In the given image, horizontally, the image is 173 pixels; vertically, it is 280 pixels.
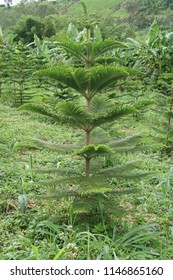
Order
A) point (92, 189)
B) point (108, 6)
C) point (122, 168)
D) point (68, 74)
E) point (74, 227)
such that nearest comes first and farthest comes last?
point (92, 189) → point (68, 74) → point (74, 227) → point (122, 168) → point (108, 6)

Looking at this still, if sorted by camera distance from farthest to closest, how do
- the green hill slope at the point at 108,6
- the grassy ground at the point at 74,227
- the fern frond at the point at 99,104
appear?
1. the green hill slope at the point at 108,6
2. the fern frond at the point at 99,104
3. the grassy ground at the point at 74,227

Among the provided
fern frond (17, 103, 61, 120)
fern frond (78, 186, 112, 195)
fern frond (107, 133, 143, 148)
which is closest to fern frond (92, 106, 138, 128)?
fern frond (107, 133, 143, 148)

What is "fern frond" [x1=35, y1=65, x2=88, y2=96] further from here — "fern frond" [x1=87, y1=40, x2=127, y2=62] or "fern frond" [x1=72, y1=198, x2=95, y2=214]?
"fern frond" [x1=72, y1=198, x2=95, y2=214]

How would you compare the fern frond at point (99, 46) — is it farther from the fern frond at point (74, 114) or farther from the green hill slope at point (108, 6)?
the green hill slope at point (108, 6)

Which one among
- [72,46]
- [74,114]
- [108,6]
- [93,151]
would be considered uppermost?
[108,6]

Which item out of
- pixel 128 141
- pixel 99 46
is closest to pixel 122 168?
pixel 128 141

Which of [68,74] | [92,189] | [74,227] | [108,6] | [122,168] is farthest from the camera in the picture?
[108,6]

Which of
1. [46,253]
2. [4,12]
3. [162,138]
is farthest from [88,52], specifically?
Answer: [4,12]

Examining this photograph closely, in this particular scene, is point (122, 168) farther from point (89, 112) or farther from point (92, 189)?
point (89, 112)

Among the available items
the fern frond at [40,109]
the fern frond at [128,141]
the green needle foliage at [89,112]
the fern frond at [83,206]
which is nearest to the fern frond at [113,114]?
the green needle foliage at [89,112]

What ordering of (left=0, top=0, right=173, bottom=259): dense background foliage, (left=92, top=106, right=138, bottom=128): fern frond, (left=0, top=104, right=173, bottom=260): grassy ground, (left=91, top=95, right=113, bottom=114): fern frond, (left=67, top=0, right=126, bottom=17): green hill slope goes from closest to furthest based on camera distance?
(left=0, top=104, right=173, bottom=260): grassy ground
(left=0, top=0, right=173, bottom=259): dense background foliage
(left=92, top=106, right=138, bottom=128): fern frond
(left=91, top=95, right=113, bottom=114): fern frond
(left=67, top=0, right=126, bottom=17): green hill slope

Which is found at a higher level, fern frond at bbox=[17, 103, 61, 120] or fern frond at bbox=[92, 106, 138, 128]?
fern frond at bbox=[17, 103, 61, 120]
